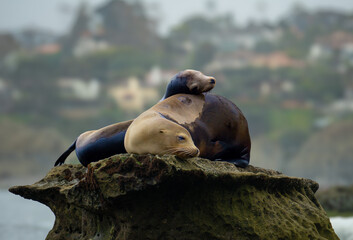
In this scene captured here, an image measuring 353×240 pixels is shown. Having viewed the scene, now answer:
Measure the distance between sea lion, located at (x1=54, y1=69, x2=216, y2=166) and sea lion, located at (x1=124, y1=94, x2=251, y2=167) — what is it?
0.16 metres

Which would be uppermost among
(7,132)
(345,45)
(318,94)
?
(345,45)

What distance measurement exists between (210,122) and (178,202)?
4.64 feet

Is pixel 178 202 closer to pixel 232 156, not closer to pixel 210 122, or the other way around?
pixel 210 122

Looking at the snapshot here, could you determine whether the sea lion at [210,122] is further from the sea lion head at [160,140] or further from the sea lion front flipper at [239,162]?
the sea lion head at [160,140]

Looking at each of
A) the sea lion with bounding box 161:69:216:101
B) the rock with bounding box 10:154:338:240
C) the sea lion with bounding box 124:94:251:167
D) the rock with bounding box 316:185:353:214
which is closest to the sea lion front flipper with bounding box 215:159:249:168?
the sea lion with bounding box 124:94:251:167

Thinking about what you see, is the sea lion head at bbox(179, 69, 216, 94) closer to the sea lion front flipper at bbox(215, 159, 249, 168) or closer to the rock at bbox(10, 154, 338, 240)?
the sea lion front flipper at bbox(215, 159, 249, 168)

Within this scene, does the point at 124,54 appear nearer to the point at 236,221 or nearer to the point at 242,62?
the point at 242,62

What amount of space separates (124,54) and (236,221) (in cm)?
6373

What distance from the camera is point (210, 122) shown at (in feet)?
19.6

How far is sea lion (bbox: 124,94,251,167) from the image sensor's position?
5.69 m

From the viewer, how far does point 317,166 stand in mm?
48812

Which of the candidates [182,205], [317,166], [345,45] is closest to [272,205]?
[182,205]

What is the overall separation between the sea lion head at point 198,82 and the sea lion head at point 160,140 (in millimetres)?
1220

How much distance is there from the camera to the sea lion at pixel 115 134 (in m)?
5.94
